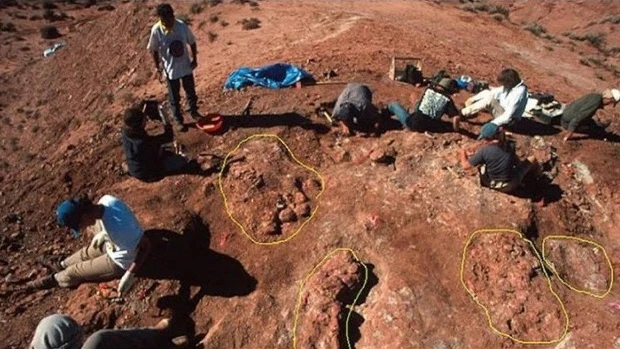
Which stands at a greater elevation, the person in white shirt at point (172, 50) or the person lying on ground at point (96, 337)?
the person in white shirt at point (172, 50)

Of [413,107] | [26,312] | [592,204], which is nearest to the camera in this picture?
[26,312]

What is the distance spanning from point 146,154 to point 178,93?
140cm

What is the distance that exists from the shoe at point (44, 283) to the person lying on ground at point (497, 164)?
19.1 ft

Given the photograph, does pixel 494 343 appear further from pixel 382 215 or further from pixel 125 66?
pixel 125 66

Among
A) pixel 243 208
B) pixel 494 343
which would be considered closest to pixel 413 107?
pixel 243 208

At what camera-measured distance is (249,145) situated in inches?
319

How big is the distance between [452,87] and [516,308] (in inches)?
197

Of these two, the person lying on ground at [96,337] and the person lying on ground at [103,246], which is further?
the person lying on ground at [103,246]

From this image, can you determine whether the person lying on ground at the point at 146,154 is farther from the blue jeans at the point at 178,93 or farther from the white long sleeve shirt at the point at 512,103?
the white long sleeve shirt at the point at 512,103

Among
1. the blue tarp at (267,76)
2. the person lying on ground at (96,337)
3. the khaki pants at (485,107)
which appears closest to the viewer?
the person lying on ground at (96,337)

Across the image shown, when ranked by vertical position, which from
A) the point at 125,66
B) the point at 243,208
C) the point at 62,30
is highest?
the point at 243,208

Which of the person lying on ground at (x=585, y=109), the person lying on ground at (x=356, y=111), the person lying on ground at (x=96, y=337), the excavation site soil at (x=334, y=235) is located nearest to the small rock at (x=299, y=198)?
the excavation site soil at (x=334, y=235)

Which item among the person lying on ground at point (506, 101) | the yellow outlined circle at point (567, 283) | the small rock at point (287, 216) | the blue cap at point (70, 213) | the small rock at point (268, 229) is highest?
the blue cap at point (70, 213)

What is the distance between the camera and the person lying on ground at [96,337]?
162 inches
